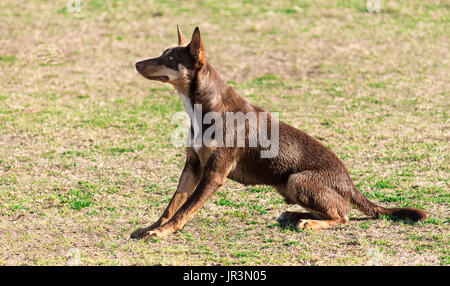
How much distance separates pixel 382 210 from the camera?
7.43m

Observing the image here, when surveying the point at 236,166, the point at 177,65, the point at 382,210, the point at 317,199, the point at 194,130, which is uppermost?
the point at 177,65

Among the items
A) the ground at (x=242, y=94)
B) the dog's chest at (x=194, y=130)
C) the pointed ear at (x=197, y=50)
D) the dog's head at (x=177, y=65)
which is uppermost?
the pointed ear at (x=197, y=50)

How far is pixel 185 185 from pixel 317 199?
1427 mm

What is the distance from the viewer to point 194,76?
704cm

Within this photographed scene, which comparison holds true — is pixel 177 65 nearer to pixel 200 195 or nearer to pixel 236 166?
pixel 236 166

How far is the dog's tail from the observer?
731 centimetres

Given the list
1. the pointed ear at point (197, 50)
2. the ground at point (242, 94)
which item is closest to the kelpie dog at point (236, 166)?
the pointed ear at point (197, 50)

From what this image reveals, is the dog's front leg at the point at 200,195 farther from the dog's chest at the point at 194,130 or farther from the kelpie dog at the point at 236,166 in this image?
the dog's chest at the point at 194,130

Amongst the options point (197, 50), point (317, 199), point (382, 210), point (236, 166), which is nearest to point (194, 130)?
point (236, 166)

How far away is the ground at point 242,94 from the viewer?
6.95 metres

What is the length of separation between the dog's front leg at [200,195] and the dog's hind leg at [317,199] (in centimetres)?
77

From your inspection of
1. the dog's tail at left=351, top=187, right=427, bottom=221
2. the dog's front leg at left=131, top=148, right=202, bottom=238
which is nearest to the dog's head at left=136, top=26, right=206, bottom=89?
the dog's front leg at left=131, top=148, right=202, bottom=238

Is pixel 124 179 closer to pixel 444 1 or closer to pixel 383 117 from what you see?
pixel 383 117
